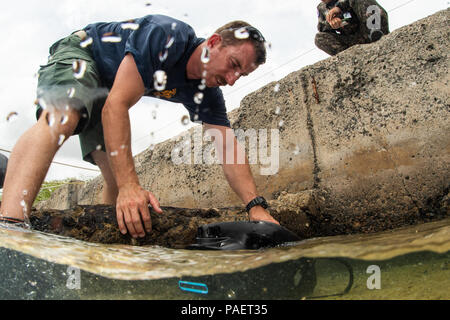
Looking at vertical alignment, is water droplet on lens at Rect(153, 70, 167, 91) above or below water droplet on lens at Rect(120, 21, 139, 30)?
below

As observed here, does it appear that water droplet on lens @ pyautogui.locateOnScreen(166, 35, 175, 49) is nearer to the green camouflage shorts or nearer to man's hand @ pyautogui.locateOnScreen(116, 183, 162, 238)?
the green camouflage shorts

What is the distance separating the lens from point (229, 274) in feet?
3.19

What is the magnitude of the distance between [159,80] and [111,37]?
1.15 feet

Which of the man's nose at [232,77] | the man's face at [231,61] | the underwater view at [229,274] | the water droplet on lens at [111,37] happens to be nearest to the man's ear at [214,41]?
the man's face at [231,61]

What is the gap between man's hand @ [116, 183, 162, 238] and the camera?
146cm

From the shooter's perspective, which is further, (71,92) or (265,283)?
(71,92)

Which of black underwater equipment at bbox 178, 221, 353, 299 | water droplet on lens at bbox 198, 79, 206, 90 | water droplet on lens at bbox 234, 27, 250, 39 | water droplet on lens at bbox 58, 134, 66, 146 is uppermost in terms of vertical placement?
water droplet on lens at bbox 234, 27, 250, 39

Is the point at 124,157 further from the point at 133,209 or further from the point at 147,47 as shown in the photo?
the point at 147,47

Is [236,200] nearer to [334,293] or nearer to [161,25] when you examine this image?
[161,25]

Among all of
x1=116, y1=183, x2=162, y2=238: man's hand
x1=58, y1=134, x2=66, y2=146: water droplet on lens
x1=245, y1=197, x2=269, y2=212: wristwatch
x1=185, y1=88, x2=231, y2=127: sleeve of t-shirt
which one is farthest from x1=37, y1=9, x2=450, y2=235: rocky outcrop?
x1=58, y1=134, x2=66, y2=146: water droplet on lens

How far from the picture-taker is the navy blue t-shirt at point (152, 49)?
1672 mm

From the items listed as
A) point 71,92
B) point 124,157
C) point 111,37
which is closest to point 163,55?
point 111,37

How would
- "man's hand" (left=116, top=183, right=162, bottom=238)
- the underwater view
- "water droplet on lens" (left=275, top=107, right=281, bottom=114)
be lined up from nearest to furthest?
the underwater view → "man's hand" (left=116, top=183, right=162, bottom=238) → "water droplet on lens" (left=275, top=107, right=281, bottom=114)

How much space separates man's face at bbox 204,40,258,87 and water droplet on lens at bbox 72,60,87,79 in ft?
2.07
